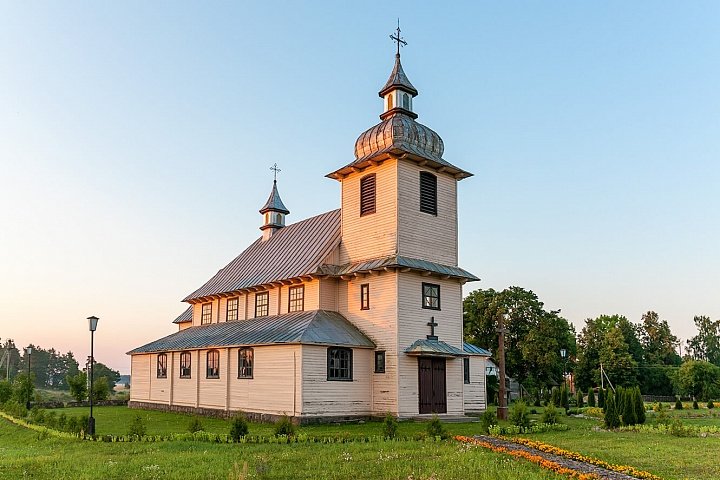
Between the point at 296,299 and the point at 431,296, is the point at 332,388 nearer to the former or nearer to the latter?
the point at 431,296

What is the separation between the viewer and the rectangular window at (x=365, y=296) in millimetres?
27594

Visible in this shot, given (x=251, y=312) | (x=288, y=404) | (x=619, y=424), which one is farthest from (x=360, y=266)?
(x=619, y=424)

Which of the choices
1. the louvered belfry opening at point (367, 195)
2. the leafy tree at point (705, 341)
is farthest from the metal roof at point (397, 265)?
the leafy tree at point (705, 341)

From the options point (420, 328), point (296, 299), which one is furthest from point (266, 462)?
point (296, 299)

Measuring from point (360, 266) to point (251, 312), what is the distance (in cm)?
854

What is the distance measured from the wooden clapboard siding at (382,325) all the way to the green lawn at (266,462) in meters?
8.84

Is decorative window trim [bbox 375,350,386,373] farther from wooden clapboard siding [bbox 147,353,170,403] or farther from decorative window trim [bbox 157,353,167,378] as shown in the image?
decorative window trim [bbox 157,353,167,378]

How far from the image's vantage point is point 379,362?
26531 mm

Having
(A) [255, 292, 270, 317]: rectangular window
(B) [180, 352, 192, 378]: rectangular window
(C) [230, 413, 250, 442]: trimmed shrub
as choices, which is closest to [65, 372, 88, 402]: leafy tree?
(B) [180, 352, 192, 378]: rectangular window

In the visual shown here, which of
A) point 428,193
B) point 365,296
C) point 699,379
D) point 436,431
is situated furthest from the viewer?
point 699,379

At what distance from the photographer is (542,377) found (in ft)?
170

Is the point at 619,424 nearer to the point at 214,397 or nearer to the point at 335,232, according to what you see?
the point at 335,232

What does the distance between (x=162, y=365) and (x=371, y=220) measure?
15.1 meters

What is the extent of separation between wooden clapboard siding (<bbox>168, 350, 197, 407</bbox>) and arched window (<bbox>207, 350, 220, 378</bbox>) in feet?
Answer: 3.84
